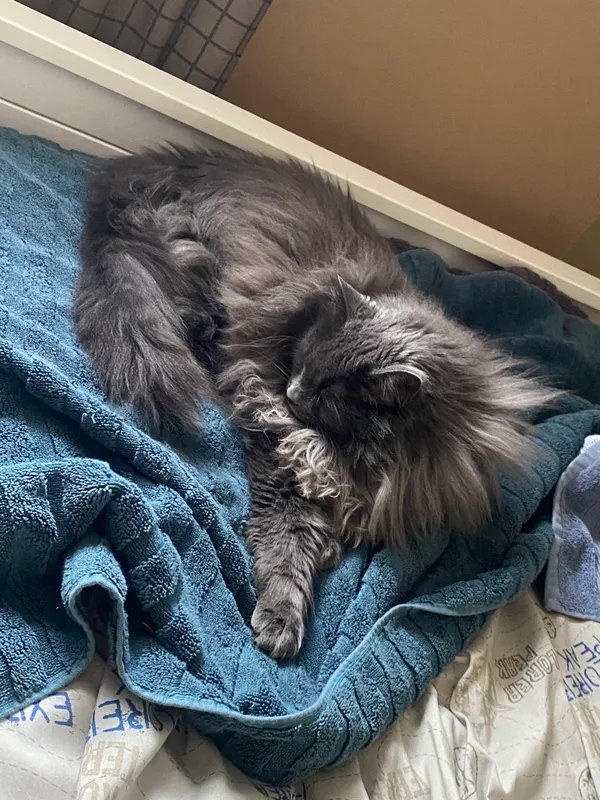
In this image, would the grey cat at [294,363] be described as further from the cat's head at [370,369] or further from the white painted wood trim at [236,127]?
the white painted wood trim at [236,127]

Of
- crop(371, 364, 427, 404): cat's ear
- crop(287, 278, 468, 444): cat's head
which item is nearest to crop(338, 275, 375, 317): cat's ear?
crop(287, 278, 468, 444): cat's head

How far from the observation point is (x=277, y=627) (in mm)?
1062

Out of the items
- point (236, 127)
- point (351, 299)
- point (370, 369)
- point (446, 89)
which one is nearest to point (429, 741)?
point (370, 369)

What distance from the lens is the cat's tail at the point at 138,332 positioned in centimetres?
111

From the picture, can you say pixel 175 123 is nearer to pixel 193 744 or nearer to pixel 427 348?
pixel 427 348

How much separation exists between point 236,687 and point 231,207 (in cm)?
97

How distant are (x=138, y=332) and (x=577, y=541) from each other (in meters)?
1.02

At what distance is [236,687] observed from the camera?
94 centimetres

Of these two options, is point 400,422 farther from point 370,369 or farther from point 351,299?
point 351,299

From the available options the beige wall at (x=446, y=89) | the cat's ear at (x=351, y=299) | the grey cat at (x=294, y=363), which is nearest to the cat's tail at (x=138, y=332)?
the grey cat at (x=294, y=363)

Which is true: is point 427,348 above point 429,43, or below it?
below

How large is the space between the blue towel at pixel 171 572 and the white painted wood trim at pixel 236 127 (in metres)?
0.28

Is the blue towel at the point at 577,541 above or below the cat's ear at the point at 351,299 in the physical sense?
below

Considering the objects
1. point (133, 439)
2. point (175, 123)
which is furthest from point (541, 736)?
point (175, 123)
